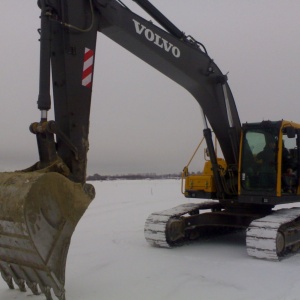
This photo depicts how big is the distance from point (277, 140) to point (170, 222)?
248 centimetres

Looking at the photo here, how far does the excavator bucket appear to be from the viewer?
163 inches

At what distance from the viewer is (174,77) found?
299 inches

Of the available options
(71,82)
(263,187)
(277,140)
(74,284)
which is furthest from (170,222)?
(71,82)

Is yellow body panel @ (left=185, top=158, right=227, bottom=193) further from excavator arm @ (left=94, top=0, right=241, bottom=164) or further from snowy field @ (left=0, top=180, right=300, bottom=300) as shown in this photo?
snowy field @ (left=0, top=180, right=300, bottom=300)

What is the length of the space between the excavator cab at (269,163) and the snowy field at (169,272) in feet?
3.63

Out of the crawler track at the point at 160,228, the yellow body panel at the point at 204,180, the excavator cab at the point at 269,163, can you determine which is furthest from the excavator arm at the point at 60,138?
the crawler track at the point at 160,228

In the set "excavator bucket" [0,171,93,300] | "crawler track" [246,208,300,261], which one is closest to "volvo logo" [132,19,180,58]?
"excavator bucket" [0,171,93,300]

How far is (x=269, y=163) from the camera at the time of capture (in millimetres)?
8016

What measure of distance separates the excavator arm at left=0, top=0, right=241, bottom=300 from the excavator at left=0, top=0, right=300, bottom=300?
0.5 inches

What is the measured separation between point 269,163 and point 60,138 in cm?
445

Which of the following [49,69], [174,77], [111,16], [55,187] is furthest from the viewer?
[174,77]

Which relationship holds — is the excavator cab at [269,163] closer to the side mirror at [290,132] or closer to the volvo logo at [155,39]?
the side mirror at [290,132]

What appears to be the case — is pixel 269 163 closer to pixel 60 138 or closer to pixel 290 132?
pixel 290 132

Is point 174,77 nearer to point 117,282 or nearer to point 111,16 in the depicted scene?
point 111,16
